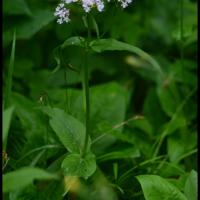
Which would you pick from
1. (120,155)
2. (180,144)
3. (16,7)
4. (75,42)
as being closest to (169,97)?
(180,144)

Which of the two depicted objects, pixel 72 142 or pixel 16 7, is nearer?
pixel 72 142

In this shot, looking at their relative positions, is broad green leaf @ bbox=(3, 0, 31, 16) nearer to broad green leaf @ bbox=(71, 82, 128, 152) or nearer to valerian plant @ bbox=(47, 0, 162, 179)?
broad green leaf @ bbox=(71, 82, 128, 152)

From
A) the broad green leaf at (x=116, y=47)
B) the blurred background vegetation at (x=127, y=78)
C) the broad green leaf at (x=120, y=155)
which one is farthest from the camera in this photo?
the blurred background vegetation at (x=127, y=78)

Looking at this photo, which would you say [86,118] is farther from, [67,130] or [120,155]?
[120,155]

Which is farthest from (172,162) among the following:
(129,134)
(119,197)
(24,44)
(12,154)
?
(24,44)

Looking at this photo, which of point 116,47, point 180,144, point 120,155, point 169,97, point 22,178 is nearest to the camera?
point 22,178

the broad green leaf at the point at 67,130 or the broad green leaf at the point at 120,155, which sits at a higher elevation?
the broad green leaf at the point at 67,130

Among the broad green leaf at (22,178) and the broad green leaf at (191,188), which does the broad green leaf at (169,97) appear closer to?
the broad green leaf at (191,188)

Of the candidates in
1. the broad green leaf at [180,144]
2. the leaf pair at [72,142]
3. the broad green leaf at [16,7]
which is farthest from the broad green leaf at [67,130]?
the broad green leaf at [16,7]
